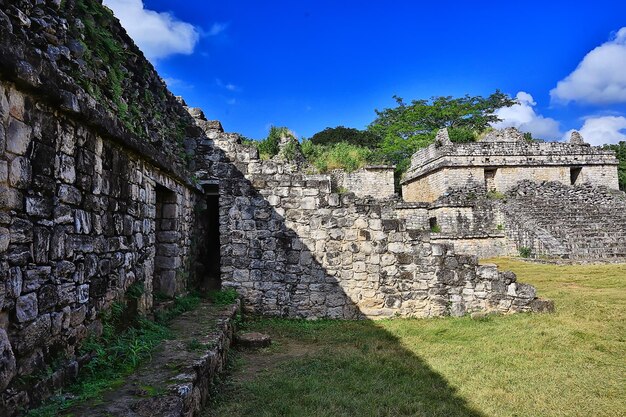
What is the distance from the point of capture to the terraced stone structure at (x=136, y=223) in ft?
9.50

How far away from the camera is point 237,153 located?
883cm

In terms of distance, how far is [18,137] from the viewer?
9.37ft

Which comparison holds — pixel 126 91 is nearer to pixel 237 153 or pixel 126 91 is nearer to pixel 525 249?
pixel 237 153

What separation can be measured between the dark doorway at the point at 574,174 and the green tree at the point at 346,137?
725 inches

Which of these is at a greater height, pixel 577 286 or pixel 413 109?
pixel 413 109

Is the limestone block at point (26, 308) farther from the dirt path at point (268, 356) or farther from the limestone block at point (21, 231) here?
the dirt path at point (268, 356)

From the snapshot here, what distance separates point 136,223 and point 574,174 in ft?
85.8

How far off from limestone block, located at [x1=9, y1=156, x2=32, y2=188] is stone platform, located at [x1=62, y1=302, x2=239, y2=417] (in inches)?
60.3

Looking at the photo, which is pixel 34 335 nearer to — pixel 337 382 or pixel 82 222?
pixel 82 222

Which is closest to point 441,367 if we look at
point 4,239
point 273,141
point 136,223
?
point 136,223

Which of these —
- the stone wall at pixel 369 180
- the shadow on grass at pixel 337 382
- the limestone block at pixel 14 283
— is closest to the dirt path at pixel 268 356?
the shadow on grass at pixel 337 382

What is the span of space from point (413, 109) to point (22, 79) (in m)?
35.5

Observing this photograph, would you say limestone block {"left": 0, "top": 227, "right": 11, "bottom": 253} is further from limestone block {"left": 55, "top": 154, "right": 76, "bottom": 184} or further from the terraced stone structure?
limestone block {"left": 55, "top": 154, "right": 76, "bottom": 184}

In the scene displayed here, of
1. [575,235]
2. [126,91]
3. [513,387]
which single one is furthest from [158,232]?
[575,235]
